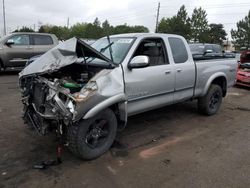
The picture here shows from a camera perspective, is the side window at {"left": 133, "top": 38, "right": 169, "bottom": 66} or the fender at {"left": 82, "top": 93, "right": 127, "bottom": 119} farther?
the side window at {"left": 133, "top": 38, "right": 169, "bottom": 66}

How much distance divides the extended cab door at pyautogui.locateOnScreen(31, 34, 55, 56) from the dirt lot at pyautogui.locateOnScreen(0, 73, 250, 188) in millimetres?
6780

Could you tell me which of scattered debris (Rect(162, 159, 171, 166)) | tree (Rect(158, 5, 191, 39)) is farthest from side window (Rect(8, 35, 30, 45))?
tree (Rect(158, 5, 191, 39))

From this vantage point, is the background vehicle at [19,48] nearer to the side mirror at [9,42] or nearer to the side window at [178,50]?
the side mirror at [9,42]

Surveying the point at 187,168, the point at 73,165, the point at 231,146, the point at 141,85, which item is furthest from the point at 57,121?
the point at 231,146

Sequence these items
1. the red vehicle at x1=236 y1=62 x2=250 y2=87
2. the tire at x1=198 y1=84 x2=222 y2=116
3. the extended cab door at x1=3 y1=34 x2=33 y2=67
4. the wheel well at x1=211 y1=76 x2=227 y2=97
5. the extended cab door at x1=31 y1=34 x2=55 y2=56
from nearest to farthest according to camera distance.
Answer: the tire at x1=198 y1=84 x2=222 y2=116 → the wheel well at x1=211 y1=76 x2=227 y2=97 → the red vehicle at x1=236 y1=62 x2=250 y2=87 → the extended cab door at x1=3 y1=34 x2=33 y2=67 → the extended cab door at x1=31 y1=34 x2=55 y2=56

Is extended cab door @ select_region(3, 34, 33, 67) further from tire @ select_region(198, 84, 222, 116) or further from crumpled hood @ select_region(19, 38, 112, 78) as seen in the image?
tire @ select_region(198, 84, 222, 116)

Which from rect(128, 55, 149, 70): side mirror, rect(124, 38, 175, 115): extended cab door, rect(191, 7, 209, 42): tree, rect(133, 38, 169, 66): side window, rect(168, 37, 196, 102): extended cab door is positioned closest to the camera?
rect(128, 55, 149, 70): side mirror

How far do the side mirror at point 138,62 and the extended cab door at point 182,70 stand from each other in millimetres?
1143

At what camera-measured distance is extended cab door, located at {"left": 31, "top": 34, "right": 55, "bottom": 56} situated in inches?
479

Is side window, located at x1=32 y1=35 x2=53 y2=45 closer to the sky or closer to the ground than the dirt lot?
closer to the sky

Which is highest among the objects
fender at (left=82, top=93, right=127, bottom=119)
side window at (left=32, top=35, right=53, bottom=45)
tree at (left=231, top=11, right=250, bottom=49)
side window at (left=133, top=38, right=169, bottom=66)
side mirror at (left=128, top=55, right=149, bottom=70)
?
tree at (left=231, top=11, right=250, bottom=49)

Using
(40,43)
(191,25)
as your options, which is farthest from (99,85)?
(191,25)

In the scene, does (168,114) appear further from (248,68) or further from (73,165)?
(248,68)

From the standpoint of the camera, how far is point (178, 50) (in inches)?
208
